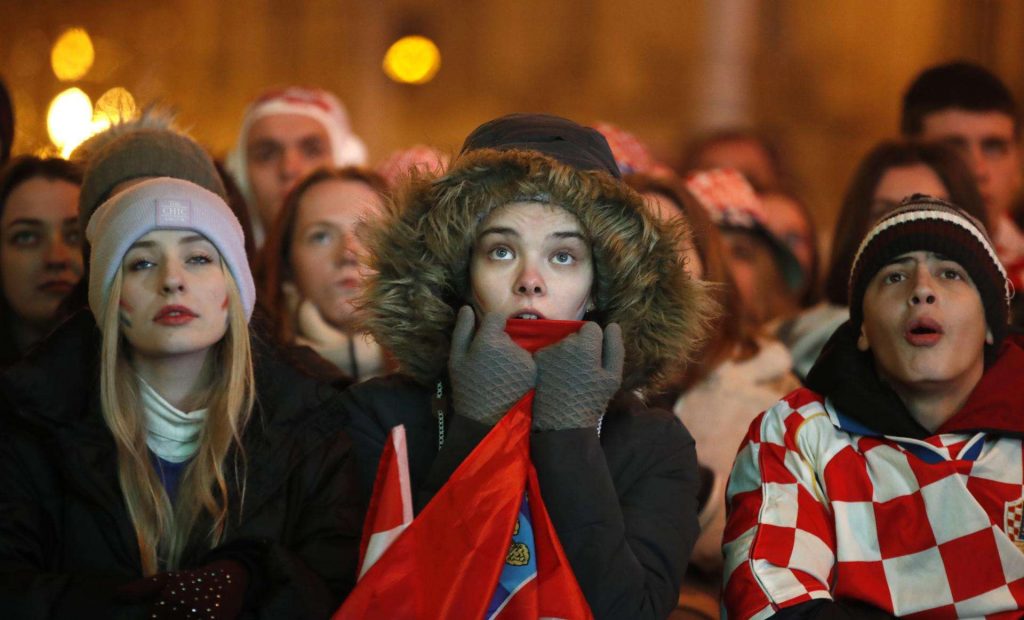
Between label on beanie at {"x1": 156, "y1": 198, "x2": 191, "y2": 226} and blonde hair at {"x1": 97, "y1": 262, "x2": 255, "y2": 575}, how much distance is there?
17 centimetres

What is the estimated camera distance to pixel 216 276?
3.53 m

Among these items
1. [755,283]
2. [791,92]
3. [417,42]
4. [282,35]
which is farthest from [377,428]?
[282,35]

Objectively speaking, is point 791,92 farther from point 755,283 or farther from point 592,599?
point 592,599

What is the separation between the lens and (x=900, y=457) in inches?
135

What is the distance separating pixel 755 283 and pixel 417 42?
23.2 feet

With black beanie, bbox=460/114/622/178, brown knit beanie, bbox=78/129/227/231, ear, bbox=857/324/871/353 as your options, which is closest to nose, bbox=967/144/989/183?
ear, bbox=857/324/871/353

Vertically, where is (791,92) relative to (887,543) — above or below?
above

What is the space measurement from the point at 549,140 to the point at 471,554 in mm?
1154

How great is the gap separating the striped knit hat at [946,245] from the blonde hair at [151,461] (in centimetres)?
162

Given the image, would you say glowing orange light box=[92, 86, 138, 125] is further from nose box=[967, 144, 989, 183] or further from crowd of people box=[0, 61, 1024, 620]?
nose box=[967, 144, 989, 183]

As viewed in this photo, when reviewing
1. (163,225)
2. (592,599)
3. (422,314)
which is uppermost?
(163,225)

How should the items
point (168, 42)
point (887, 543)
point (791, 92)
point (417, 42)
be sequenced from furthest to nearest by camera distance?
point (168, 42) → point (417, 42) → point (791, 92) → point (887, 543)

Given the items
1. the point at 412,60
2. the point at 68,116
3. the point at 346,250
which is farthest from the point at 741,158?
the point at 68,116

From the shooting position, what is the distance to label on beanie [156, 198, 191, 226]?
351 centimetres
